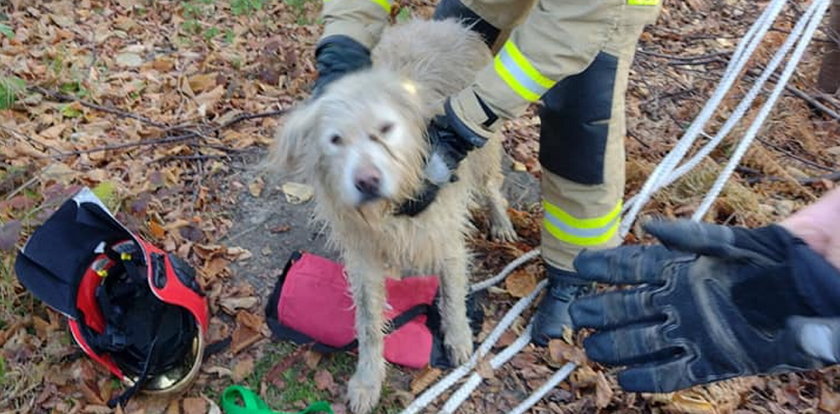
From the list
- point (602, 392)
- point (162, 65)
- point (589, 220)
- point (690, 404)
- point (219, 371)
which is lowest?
point (219, 371)

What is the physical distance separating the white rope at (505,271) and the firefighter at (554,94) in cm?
22

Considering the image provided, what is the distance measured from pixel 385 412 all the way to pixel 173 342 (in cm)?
106

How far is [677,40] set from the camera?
5.96 m

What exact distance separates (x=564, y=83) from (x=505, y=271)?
1205 mm

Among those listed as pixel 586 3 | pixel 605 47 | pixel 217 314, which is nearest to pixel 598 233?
pixel 605 47

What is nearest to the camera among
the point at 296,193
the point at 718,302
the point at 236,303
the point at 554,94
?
the point at 718,302

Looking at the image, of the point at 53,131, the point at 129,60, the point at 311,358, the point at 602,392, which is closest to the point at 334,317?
the point at 311,358

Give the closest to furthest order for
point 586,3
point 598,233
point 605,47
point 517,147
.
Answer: point 586,3
point 605,47
point 598,233
point 517,147

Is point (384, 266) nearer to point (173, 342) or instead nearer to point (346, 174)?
point (346, 174)

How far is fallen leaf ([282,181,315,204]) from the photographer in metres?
4.38

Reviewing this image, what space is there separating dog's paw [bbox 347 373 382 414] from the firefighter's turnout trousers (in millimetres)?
1089

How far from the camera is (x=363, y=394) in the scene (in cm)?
333

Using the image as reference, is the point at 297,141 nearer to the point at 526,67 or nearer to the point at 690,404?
the point at 526,67

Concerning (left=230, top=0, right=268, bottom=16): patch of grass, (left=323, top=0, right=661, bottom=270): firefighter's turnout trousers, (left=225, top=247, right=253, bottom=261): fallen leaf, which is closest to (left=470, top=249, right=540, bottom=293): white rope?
(left=323, top=0, right=661, bottom=270): firefighter's turnout trousers
